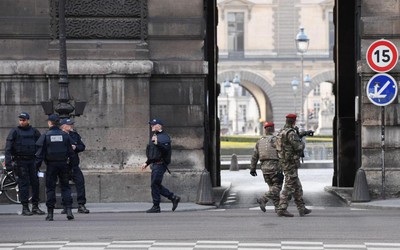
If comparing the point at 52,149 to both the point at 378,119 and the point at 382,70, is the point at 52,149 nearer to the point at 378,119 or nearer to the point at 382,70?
the point at 382,70

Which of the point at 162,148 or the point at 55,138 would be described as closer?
the point at 55,138

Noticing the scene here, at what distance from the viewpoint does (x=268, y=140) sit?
70.3 feet

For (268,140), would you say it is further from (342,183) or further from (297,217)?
(342,183)

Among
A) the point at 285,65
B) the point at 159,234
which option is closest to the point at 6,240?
the point at 159,234

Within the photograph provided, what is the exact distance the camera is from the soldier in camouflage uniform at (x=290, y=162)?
20844mm

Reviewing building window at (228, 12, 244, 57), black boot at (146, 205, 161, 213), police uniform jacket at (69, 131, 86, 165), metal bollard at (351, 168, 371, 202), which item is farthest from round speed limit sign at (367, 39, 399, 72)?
building window at (228, 12, 244, 57)

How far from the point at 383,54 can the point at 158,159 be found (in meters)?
5.01

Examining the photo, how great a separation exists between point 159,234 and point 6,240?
7.10 ft

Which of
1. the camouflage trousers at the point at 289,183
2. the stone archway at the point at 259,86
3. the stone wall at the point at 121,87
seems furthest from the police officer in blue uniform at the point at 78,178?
the stone archway at the point at 259,86

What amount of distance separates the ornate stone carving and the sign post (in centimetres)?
457

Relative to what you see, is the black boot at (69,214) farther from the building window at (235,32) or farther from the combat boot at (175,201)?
the building window at (235,32)

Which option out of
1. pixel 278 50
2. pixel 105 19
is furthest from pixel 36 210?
pixel 278 50

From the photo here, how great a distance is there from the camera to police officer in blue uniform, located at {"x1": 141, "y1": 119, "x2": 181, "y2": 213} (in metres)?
22.0

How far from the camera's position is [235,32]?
324 feet
